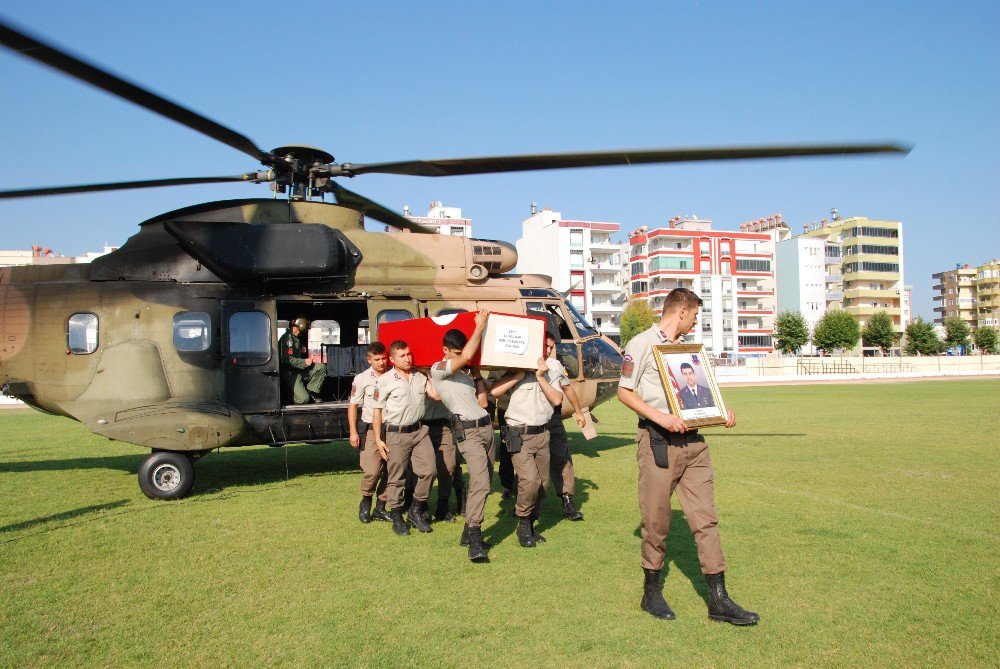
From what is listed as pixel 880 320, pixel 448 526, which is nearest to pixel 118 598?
pixel 448 526

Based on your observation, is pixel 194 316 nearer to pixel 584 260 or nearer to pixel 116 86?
pixel 116 86

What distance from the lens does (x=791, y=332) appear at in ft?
266

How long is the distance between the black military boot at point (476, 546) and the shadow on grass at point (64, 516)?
498cm

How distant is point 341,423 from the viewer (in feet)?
31.8

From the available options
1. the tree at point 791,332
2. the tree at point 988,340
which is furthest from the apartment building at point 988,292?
the tree at point 791,332

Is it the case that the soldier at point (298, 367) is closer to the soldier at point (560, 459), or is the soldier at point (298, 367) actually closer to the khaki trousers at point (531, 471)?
the soldier at point (560, 459)

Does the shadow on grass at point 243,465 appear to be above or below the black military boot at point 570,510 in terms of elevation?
below

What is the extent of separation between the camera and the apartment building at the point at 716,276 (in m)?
85.5

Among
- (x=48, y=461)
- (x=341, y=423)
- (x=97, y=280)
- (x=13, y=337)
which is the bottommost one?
(x=48, y=461)

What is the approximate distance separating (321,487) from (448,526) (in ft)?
9.65

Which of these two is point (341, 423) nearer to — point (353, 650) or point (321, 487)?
point (321, 487)

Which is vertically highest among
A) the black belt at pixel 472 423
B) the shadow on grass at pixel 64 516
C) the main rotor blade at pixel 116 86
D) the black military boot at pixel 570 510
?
the main rotor blade at pixel 116 86

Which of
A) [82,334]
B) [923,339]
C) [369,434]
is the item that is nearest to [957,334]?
[923,339]

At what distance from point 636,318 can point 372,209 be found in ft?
223
